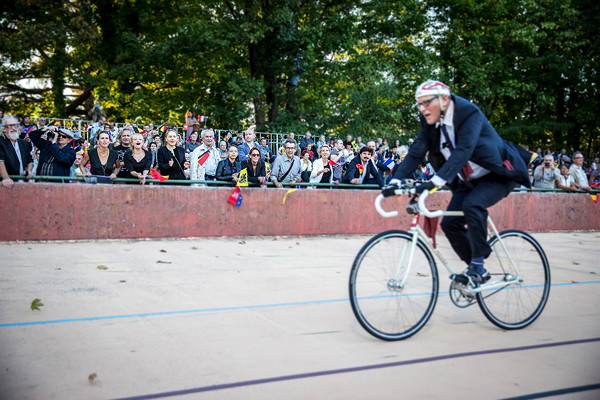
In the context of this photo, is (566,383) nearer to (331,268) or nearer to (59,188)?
(331,268)

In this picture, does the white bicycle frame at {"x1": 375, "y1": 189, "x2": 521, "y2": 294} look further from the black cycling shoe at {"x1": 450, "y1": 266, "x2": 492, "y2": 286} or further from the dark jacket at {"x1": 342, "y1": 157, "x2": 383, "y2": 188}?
the dark jacket at {"x1": 342, "y1": 157, "x2": 383, "y2": 188}

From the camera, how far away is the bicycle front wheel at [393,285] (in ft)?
15.6

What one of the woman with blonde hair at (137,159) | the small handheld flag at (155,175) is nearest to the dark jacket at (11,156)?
the woman with blonde hair at (137,159)

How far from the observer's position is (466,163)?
5168 millimetres

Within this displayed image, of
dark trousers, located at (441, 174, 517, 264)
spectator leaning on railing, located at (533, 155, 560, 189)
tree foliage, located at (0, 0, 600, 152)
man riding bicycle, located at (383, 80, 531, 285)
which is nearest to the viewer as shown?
man riding bicycle, located at (383, 80, 531, 285)

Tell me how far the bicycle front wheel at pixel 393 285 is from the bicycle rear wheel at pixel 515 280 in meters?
0.66

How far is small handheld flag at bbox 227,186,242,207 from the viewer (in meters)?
12.0

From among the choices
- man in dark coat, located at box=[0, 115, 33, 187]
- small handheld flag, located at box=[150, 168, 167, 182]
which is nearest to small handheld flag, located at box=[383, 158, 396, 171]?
small handheld flag, located at box=[150, 168, 167, 182]

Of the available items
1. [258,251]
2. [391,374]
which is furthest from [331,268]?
[391,374]

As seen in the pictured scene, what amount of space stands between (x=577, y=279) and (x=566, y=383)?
5.10 meters

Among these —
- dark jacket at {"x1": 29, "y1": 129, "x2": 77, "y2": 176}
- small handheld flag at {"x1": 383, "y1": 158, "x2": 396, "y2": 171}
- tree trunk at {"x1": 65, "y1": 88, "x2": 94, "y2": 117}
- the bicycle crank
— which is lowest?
the bicycle crank

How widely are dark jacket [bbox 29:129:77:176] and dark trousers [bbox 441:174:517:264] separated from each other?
8.46 meters

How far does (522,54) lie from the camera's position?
4022 centimetres

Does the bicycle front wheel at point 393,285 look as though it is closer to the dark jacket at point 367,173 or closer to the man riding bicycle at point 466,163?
the man riding bicycle at point 466,163
